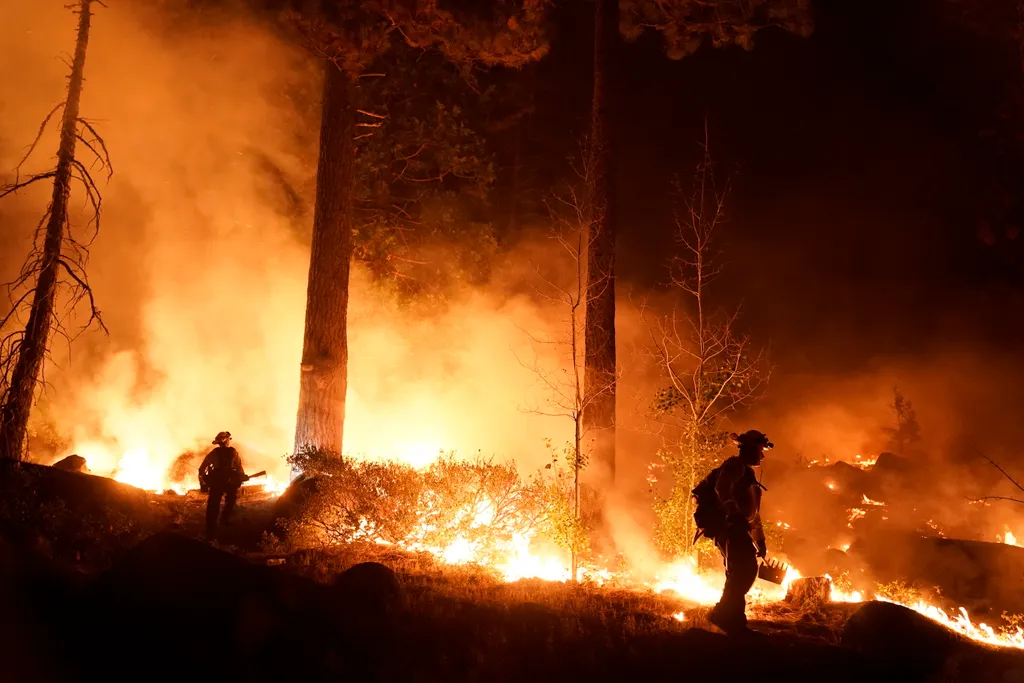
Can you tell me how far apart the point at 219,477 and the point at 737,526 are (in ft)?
20.8

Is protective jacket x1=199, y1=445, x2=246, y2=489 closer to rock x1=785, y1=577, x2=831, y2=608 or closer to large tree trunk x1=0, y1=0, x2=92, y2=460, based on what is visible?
large tree trunk x1=0, y1=0, x2=92, y2=460

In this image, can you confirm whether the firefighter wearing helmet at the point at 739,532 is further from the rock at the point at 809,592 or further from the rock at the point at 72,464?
the rock at the point at 72,464

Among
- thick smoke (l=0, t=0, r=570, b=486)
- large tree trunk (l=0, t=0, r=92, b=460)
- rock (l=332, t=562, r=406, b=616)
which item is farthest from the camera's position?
thick smoke (l=0, t=0, r=570, b=486)

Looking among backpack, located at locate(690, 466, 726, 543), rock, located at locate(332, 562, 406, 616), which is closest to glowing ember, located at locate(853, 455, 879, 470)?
backpack, located at locate(690, 466, 726, 543)

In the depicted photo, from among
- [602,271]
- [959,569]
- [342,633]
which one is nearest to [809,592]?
[959,569]

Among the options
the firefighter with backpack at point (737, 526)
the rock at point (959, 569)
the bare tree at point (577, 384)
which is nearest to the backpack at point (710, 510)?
the firefighter with backpack at point (737, 526)

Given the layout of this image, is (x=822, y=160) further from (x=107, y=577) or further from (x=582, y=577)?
(x=107, y=577)

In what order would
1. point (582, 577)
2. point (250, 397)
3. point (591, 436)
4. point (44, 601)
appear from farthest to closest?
point (250, 397) → point (591, 436) → point (582, 577) → point (44, 601)

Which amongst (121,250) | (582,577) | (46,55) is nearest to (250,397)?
(121,250)

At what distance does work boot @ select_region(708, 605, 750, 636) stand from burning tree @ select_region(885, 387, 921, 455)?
39.7 feet

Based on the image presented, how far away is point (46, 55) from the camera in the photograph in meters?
15.3

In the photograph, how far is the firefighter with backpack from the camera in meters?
6.18

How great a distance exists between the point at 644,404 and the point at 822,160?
10.7 meters

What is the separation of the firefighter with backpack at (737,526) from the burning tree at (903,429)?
1184 cm
